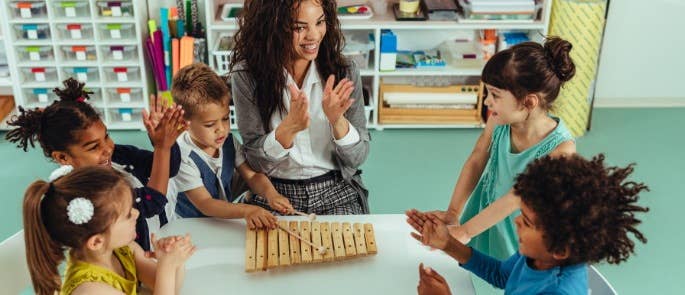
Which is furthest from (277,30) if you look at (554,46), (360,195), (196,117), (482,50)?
(482,50)

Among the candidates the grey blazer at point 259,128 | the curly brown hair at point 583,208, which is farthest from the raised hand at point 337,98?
the curly brown hair at point 583,208

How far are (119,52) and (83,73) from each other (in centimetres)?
26

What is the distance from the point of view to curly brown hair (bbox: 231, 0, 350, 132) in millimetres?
2084

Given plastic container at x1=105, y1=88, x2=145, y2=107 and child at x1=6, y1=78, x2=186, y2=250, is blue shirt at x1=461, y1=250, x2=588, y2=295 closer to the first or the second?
child at x1=6, y1=78, x2=186, y2=250

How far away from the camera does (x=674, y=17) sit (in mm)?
4172

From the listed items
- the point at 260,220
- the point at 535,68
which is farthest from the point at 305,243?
the point at 535,68

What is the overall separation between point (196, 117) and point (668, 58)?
3.34 metres

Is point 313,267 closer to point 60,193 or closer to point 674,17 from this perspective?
point 60,193

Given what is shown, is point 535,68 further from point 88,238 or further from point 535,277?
point 88,238

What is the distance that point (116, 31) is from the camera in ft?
12.3

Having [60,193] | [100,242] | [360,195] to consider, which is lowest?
[360,195]

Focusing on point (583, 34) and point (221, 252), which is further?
point (583, 34)

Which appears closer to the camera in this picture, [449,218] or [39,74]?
[449,218]

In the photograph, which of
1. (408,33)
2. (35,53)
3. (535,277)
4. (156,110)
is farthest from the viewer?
(408,33)
